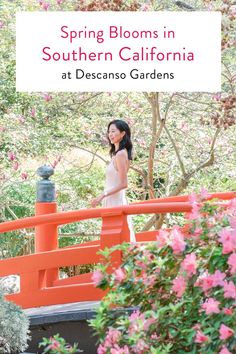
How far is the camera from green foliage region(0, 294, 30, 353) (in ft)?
17.4

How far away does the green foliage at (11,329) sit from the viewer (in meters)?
5.32

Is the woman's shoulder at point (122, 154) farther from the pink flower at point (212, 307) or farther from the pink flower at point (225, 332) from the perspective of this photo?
the pink flower at point (225, 332)

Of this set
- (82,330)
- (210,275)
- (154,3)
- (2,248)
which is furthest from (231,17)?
(2,248)

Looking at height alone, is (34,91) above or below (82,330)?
above

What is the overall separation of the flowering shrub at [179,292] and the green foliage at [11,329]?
114 centimetres

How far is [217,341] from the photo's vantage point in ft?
12.1

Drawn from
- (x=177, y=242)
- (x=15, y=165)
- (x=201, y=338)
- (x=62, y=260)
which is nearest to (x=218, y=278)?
(x=201, y=338)

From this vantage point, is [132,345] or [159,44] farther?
[159,44]

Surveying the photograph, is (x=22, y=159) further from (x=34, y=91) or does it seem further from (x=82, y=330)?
(x=82, y=330)

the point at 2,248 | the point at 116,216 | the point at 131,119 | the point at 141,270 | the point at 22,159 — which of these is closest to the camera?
the point at 141,270

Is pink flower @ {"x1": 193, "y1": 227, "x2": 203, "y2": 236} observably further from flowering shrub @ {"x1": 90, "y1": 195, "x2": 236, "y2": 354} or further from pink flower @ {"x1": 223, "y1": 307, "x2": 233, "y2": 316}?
pink flower @ {"x1": 223, "y1": 307, "x2": 233, "y2": 316}

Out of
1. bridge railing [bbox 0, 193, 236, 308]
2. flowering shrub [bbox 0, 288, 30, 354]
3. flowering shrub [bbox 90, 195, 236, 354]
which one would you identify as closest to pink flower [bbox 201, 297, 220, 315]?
flowering shrub [bbox 90, 195, 236, 354]

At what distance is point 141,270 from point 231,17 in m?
4.19
